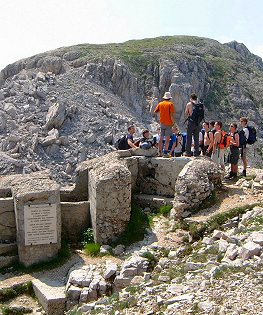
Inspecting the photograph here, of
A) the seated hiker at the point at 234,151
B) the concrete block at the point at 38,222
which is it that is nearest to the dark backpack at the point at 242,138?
the seated hiker at the point at 234,151

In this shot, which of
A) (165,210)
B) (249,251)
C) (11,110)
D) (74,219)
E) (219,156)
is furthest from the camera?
(11,110)

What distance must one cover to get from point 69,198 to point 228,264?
6.71m

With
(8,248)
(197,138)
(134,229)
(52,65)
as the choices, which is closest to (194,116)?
(197,138)

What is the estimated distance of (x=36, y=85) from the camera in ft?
143

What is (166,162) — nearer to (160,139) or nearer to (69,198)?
(160,139)

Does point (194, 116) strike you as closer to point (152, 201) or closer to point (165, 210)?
point (152, 201)

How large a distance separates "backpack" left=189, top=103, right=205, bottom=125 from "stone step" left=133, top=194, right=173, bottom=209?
8.57 ft

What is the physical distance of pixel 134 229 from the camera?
12.6 m

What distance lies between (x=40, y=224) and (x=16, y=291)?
68.0 inches

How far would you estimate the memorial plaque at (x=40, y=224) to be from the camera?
1168cm

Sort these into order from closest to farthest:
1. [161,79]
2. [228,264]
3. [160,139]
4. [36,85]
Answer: [228,264], [160,139], [36,85], [161,79]

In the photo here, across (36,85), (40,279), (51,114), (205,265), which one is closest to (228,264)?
(205,265)

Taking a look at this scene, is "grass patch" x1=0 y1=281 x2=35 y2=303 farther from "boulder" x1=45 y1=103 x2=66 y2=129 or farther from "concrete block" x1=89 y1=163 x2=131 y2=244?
"boulder" x1=45 y1=103 x2=66 y2=129

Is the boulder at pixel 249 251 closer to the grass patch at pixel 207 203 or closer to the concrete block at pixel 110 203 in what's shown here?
the grass patch at pixel 207 203
